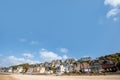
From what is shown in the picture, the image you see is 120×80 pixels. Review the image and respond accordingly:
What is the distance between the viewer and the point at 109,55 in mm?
137625

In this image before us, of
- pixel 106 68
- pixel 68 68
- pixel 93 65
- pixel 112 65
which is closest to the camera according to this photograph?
pixel 112 65

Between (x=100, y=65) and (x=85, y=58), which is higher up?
(x=85, y=58)

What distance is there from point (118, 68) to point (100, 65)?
83.8 feet

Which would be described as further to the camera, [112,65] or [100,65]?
[100,65]

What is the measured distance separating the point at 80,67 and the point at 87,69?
314 inches

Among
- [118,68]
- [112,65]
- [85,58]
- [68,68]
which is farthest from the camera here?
[85,58]

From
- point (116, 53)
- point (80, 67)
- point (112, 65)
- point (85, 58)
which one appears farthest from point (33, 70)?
point (112, 65)

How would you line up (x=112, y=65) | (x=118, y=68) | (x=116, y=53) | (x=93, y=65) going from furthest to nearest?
(x=116, y=53) → (x=93, y=65) → (x=112, y=65) → (x=118, y=68)

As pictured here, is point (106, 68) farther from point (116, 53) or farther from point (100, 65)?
point (116, 53)

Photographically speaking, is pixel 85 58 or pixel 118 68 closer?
pixel 118 68

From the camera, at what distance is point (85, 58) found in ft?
614

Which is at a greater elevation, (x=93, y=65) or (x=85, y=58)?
(x=85, y=58)

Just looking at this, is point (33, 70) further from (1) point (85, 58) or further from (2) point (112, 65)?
(2) point (112, 65)

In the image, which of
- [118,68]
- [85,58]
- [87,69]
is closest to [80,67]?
[87,69]
